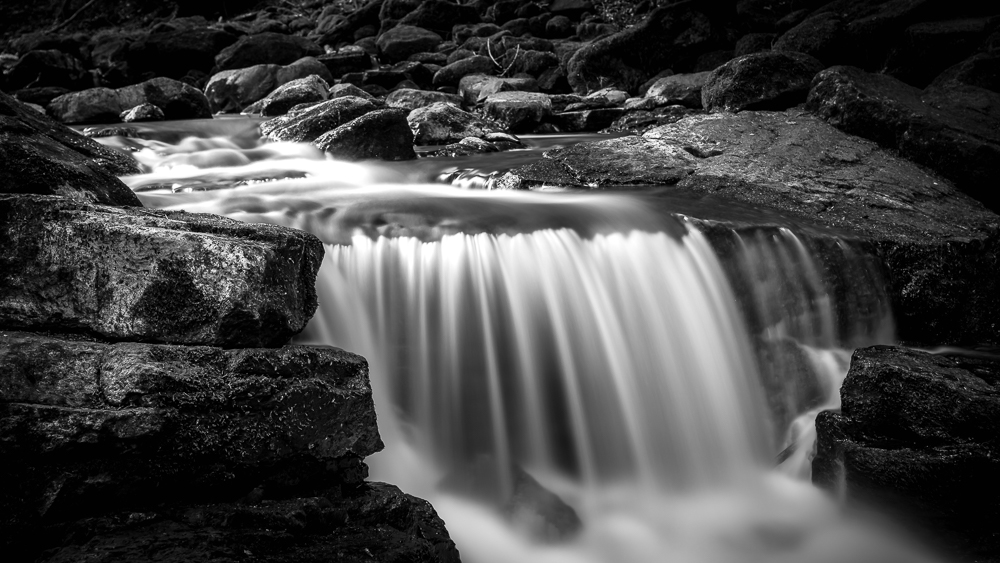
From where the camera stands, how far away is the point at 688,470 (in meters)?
3.96

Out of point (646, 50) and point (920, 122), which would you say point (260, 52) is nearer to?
point (646, 50)

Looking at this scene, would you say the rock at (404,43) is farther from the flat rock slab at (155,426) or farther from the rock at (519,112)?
the flat rock slab at (155,426)

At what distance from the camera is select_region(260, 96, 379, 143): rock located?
8.55 m

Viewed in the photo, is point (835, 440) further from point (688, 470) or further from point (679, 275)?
point (679, 275)

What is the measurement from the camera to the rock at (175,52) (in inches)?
704

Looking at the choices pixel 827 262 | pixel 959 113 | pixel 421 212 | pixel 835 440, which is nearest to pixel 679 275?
pixel 827 262

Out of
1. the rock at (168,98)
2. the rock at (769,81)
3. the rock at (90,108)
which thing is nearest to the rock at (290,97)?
the rock at (168,98)

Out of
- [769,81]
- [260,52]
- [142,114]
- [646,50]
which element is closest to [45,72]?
[260,52]

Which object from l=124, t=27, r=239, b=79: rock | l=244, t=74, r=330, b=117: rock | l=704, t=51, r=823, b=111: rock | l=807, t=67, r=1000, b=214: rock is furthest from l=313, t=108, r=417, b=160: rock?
l=124, t=27, r=239, b=79: rock

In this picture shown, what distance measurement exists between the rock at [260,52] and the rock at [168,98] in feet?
19.5

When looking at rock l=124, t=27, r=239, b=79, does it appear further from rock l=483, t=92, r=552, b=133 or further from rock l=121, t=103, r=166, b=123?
rock l=483, t=92, r=552, b=133

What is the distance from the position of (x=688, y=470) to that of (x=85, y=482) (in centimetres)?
313

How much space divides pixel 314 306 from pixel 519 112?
920 cm

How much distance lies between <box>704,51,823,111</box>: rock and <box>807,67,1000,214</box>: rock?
111 cm
